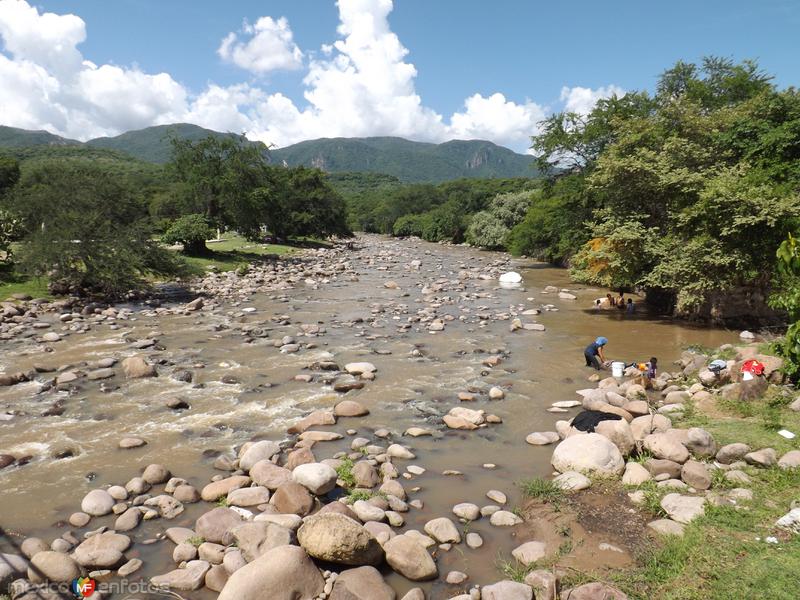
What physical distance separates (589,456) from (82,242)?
2428cm

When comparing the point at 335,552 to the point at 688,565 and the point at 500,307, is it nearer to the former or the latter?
the point at 688,565

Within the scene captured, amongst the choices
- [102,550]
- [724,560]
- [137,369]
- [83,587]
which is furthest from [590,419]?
[137,369]

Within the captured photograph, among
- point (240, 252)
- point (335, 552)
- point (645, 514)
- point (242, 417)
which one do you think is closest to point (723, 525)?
point (645, 514)

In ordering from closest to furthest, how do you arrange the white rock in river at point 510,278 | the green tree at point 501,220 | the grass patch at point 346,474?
1. the grass patch at point 346,474
2. the white rock in river at point 510,278
3. the green tree at point 501,220

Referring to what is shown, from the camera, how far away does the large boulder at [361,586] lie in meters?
5.70

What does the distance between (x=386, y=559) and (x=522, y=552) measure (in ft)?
5.85

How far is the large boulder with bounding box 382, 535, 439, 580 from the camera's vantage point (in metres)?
6.20

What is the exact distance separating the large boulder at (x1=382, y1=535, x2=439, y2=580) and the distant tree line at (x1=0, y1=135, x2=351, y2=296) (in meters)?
22.7

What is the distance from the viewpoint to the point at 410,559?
6.28m

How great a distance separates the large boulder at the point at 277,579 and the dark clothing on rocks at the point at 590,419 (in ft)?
20.1

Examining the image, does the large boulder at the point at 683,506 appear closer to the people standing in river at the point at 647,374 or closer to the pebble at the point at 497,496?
the pebble at the point at 497,496

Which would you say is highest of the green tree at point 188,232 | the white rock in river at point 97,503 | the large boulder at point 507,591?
the green tree at point 188,232

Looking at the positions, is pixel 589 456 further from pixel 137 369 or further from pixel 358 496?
pixel 137 369

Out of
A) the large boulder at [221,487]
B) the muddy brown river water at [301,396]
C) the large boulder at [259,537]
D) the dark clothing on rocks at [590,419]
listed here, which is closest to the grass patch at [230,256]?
the muddy brown river water at [301,396]
